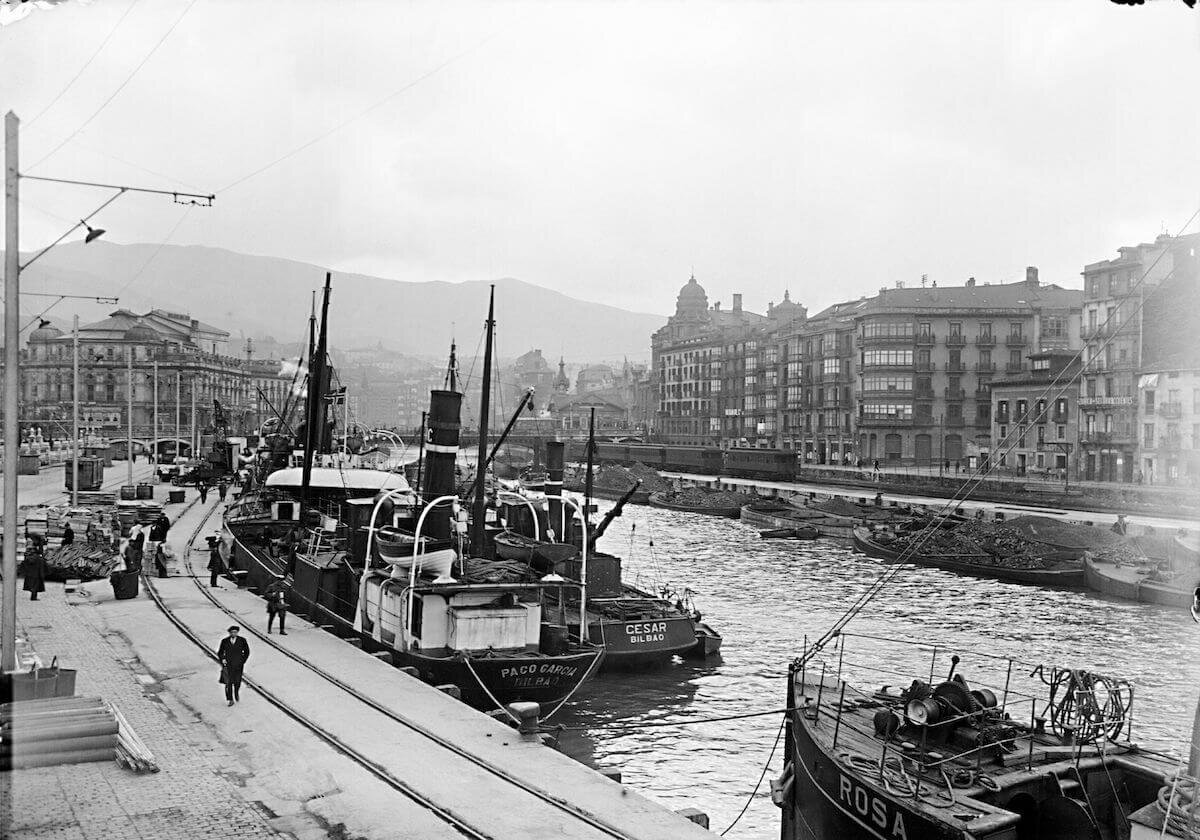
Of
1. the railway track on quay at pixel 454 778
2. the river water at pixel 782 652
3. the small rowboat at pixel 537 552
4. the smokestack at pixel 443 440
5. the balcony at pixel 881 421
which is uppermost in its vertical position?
the balcony at pixel 881 421

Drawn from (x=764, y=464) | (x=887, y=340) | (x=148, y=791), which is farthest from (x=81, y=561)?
(x=887, y=340)

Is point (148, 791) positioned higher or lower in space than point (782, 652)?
higher

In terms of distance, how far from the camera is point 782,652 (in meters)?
33.6

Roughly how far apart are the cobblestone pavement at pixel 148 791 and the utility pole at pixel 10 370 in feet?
9.28

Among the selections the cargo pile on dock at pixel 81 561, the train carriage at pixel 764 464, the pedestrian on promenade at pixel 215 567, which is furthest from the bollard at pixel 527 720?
the train carriage at pixel 764 464

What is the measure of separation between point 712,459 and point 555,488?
277 feet

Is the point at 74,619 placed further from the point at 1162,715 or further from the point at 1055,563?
the point at 1055,563

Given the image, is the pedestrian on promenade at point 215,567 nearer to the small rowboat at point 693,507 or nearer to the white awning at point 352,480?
the white awning at point 352,480

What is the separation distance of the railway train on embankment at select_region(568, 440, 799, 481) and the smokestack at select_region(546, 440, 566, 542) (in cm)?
5718

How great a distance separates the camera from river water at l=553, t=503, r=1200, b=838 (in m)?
22.8

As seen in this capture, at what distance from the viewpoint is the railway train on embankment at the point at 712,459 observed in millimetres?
105562

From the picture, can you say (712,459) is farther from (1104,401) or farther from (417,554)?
(417,554)

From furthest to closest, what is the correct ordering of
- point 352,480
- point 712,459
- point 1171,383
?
point 712,459 → point 1171,383 → point 352,480

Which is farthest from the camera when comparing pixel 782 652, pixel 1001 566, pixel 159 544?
pixel 1001 566
